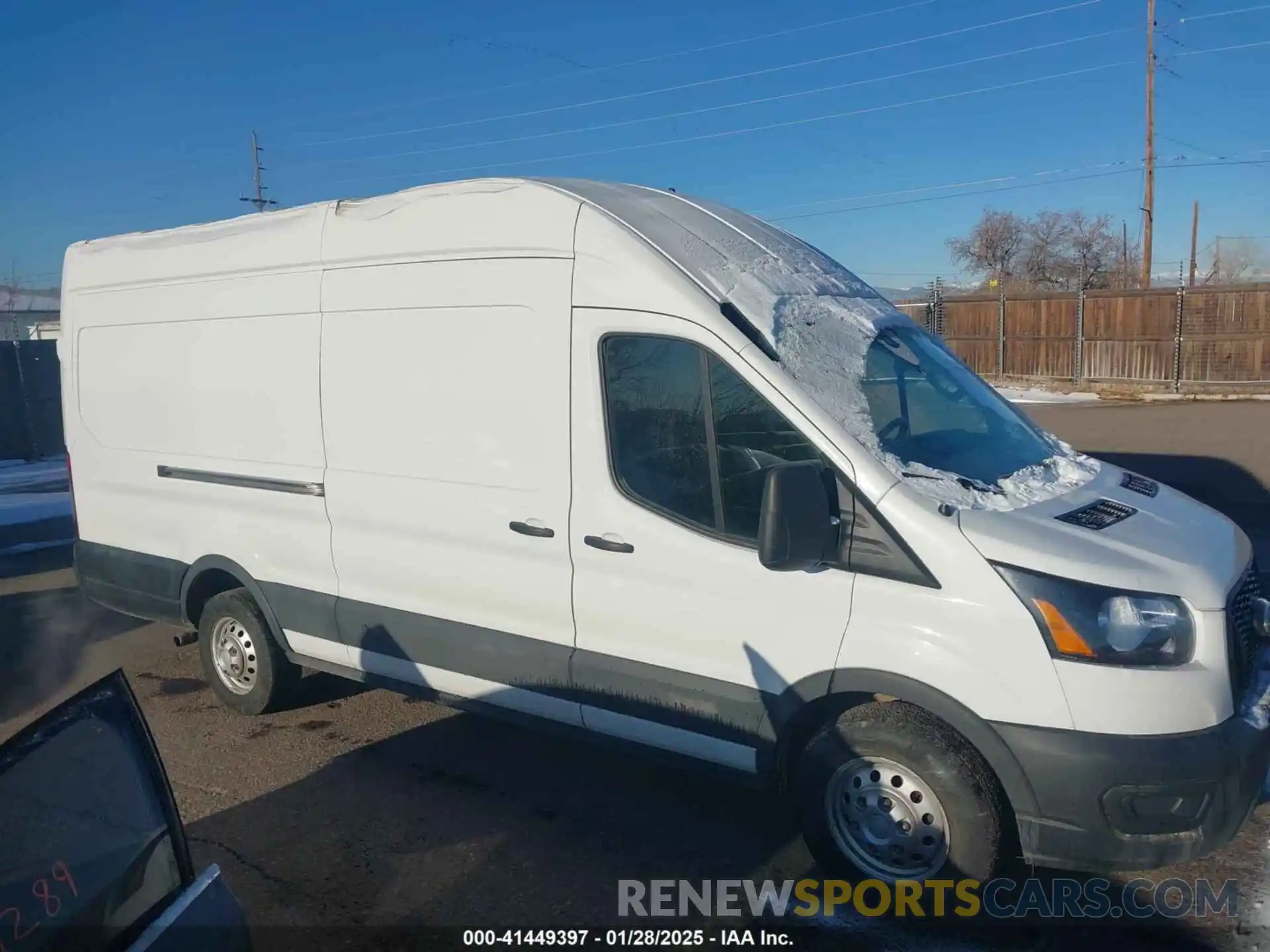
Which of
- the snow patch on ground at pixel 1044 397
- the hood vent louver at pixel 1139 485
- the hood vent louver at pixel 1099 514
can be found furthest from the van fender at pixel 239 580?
the snow patch on ground at pixel 1044 397

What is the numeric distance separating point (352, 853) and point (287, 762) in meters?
1.08

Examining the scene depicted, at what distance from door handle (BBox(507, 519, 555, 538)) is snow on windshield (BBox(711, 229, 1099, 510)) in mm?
1198

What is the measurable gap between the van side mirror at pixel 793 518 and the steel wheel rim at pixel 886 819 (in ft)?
2.54

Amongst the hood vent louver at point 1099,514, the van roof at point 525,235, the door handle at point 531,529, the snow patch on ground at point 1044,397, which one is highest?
the van roof at point 525,235

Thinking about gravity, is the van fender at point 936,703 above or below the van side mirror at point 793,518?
below

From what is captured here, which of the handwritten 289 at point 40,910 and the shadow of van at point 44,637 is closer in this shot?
the handwritten 289 at point 40,910

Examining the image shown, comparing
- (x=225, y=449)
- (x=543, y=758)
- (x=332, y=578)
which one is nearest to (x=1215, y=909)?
(x=543, y=758)

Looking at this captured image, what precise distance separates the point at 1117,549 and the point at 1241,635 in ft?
2.04

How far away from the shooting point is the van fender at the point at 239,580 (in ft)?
17.8

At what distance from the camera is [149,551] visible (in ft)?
19.4

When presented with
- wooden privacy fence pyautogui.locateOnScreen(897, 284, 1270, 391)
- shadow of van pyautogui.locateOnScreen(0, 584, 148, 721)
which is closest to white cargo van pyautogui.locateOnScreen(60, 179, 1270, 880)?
shadow of van pyautogui.locateOnScreen(0, 584, 148, 721)

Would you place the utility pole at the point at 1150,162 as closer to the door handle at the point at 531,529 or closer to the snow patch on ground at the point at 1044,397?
the snow patch on ground at the point at 1044,397

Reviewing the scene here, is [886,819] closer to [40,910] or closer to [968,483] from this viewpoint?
[968,483]

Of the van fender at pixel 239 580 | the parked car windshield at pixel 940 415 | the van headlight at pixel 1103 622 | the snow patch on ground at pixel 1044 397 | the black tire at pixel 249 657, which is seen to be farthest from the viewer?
the snow patch on ground at pixel 1044 397
